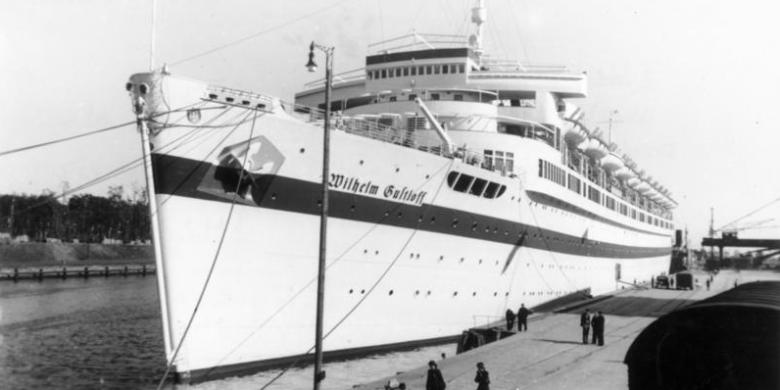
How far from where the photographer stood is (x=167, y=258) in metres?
12.4

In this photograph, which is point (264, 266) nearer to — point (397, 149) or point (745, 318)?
point (397, 149)

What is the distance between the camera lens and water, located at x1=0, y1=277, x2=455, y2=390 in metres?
14.5

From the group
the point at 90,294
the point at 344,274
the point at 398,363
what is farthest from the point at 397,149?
the point at 90,294

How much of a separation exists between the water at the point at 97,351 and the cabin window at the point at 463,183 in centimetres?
448

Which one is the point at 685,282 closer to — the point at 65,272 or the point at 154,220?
the point at 154,220

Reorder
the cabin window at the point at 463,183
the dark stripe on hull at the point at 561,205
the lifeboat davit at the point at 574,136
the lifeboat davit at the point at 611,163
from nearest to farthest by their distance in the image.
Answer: the cabin window at the point at 463,183 → the dark stripe on hull at the point at 561,205 → the lifeboat davit at the point at 574,136 → the lifeboat davit at the point at 611,163

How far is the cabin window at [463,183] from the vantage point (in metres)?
17.0

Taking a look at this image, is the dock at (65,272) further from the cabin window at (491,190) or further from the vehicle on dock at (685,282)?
the vehicle on dock at (685,282)

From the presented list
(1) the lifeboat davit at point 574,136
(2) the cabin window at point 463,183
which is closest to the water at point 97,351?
(2) the cabin window at point 463,183

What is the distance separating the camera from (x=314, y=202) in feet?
45.6

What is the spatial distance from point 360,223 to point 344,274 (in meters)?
1.26

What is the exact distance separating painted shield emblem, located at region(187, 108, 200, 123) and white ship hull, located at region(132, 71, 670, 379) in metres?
0.10

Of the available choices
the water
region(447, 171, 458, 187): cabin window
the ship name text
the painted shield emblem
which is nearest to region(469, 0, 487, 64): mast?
region(447, 171, 458, 187): cabin window

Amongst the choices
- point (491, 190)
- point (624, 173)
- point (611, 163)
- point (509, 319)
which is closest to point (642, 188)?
point (624, 173)
